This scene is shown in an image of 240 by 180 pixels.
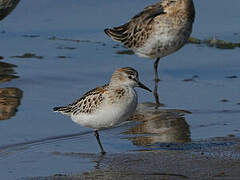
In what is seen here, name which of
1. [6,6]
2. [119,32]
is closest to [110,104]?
[119,32]

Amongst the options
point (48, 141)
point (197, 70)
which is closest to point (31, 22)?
point (197, 70)

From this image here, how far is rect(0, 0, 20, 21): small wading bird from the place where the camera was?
14.3 meters

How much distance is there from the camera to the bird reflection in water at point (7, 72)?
11.7 metres

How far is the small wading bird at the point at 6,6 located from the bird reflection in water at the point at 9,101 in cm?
363

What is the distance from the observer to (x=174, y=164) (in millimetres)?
7320

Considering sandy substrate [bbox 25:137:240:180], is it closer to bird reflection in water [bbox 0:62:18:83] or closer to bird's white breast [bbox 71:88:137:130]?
bird's white breast [bbox 71:88:137:130]

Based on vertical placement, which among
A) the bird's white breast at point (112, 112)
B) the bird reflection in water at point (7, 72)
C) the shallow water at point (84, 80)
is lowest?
the bird reflection in water at point (7, 72)

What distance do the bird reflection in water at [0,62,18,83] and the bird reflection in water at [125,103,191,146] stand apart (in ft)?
8.41

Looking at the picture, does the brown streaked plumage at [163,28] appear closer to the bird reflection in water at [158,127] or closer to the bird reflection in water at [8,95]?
the bird reflection in water at [158,127]

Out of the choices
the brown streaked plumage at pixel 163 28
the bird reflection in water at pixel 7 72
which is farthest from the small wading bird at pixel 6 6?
the brown streaked plumage at pixel 163 28

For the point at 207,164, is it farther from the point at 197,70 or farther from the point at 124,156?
the point at 197,70

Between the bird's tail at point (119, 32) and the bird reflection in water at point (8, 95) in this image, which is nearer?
the bird reflection in water at point (8, 95)

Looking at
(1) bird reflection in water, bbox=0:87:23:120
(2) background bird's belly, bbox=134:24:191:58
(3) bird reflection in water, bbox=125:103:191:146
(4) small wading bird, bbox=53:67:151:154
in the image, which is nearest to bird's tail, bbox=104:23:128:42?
(2) background bird's belly, bbox=134:24:191:58

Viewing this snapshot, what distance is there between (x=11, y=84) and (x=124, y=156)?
401 centimetres
